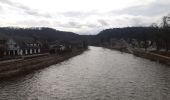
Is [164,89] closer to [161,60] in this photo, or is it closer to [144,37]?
[161,60]

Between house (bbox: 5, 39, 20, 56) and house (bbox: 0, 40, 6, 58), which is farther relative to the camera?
house (bbox: 5, 39, 20, 56)

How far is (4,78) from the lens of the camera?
144 feet

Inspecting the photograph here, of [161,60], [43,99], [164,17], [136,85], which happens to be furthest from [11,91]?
[164,17]

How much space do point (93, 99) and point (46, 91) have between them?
7337mm

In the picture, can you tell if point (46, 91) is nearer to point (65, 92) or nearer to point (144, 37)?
point (65, 92)

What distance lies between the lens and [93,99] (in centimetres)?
2944

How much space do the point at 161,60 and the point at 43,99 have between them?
5417cm

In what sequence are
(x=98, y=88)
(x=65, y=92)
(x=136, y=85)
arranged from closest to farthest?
(x=65, y=92) → (x=98, y=88) → (x=136, y=85)

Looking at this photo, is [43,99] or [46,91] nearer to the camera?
[43,99]

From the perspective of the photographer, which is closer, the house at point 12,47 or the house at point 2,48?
the house at point 2,48

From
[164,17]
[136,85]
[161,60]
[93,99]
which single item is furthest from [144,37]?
[93,99]

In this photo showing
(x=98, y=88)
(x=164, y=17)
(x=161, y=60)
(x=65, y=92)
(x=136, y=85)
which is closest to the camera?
(x=65, y=92)

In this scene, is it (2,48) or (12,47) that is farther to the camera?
(12,47)

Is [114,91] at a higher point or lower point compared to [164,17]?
lower
